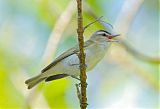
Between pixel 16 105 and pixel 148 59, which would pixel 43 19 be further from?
pixel 148 59

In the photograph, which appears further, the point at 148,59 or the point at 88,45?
the point at 148,59

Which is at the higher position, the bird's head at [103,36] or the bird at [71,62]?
the bird's head at [103,36]

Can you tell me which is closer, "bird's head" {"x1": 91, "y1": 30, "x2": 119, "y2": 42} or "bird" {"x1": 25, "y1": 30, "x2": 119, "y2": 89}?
"bird" {"x1": 25, "y1": 30, "x2": 119, "y2": 89}

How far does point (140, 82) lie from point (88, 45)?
222cm

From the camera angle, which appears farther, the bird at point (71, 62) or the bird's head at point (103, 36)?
the bird's head at point (103, 36)

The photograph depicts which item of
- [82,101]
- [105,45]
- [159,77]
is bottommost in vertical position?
[82,101]

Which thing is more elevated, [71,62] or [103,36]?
[103,36]

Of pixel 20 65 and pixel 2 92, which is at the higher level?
pixel 20 65

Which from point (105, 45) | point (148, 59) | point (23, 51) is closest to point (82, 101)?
point (105, 45)

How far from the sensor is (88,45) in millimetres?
4582

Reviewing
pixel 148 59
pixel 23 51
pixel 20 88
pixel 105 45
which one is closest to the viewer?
pixel 105 45

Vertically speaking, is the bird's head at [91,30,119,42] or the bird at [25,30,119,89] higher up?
the bird's head at [91,30,119,42]

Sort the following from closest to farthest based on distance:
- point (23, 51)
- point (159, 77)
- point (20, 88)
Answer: point (20, 88) → point (159, 77) → point (23, 51)

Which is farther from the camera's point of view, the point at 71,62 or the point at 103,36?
the point at 103,36
